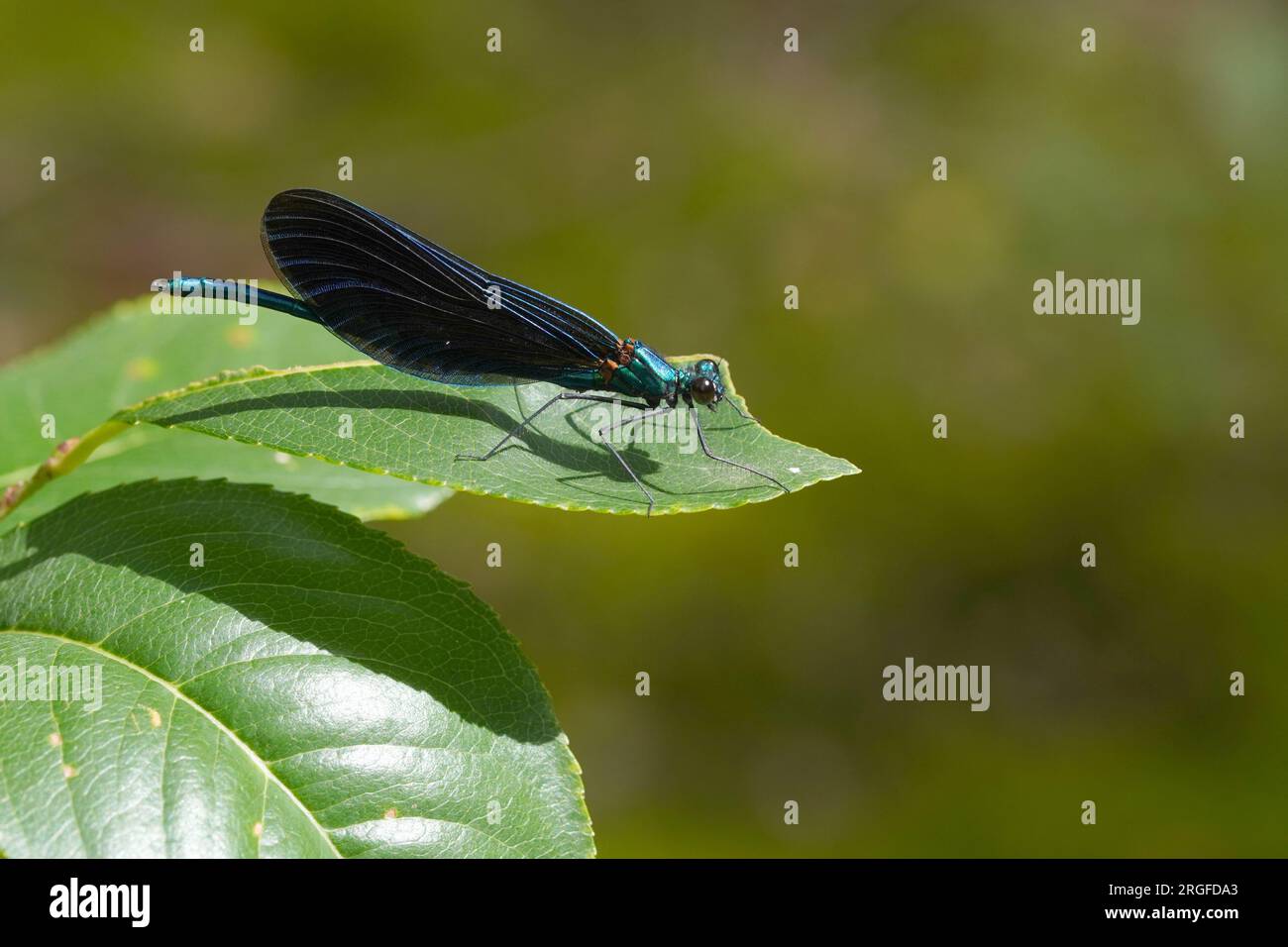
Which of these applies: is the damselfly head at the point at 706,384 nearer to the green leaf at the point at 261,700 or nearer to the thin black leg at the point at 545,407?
the thin black leg at the point at 545,407

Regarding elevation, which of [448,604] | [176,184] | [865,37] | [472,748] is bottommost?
[472,748]

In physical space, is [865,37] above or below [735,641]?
above

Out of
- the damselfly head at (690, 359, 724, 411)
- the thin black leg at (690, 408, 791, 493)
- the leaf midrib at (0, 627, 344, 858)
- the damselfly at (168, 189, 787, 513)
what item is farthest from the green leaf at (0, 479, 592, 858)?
the damselfly head at (690, 359, 724, 411)

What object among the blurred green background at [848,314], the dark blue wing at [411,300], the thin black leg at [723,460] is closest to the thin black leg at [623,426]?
the thin black leg at [723,460]

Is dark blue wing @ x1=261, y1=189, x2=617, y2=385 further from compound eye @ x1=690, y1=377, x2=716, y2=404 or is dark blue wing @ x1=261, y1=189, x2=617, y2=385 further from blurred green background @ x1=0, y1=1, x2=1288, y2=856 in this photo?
blurred green background @ x1=0, y1=1, x2=1288, y2=856

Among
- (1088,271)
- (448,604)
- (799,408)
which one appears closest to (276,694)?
(448,604)

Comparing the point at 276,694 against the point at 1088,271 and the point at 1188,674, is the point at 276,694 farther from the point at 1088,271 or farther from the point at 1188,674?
the point at 1088,271

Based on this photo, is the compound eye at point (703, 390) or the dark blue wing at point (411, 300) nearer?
the compound eye at point (703, 390)

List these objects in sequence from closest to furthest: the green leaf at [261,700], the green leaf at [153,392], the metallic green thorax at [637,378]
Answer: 1. the green leaf at [261,700]
2. the green leaf at [153,392]
3. the metallic green thorax at [637,378]
